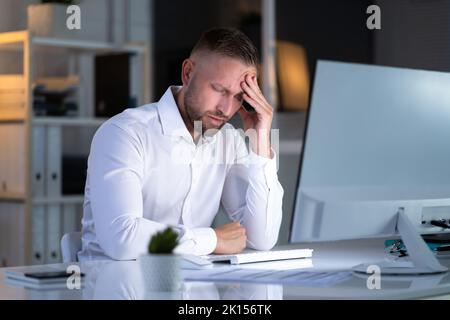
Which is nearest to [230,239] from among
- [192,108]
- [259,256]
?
[259,256]

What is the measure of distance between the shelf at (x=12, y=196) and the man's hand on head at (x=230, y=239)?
2.15 meters

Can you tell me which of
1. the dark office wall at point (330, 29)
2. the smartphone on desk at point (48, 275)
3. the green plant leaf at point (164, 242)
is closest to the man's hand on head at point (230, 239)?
the smartphone on desk at point (48, 275)

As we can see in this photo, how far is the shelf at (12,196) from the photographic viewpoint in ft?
14.0

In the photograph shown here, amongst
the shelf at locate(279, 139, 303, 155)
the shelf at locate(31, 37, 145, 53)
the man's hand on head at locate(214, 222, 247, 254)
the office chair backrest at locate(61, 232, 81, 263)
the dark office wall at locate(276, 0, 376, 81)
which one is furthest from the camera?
the shelf at locate(279, 139, 303, 155)

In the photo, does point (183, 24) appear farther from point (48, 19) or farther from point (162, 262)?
point (162, 262)

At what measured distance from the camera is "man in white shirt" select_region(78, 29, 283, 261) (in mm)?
2357

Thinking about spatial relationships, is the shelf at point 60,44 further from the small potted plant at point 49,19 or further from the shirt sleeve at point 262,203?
the shirt sleeve at point 262,203

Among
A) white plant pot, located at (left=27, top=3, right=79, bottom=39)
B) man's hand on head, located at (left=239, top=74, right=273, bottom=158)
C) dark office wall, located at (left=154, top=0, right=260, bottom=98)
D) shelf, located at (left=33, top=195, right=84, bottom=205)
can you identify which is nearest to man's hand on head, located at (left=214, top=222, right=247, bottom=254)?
man's hand on head, located at (left=239, top=74, right=273, bottom=158)

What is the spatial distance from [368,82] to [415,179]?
28 centimetres

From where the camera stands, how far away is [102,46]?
4.59 metres

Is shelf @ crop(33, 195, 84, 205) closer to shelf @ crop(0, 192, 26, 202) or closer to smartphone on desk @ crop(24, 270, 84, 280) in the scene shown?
shelf @ crop(0, 192, 26, 202)

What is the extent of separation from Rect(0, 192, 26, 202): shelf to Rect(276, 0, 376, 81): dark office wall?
200 centimetres

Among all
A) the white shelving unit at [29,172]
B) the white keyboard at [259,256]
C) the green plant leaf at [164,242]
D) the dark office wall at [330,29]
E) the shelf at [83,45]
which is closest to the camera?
the green plant leaf at [164,242]
